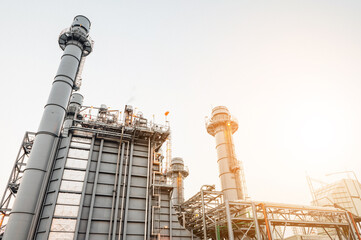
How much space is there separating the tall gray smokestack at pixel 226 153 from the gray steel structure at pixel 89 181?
33.6 ft

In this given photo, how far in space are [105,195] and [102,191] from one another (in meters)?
0.44

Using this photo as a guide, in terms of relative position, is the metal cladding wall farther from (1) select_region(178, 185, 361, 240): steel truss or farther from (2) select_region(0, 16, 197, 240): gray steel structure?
(1) select_region(178, 185, 361, 240): steel truss

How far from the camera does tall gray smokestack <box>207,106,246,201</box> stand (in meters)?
28.8

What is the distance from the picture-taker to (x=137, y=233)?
18.7 metres

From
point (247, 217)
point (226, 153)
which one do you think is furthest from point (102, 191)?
point (226, 153)

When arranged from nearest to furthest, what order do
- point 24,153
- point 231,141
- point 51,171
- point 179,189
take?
point 51,171, point 24,153, point 231,141, point 179,189

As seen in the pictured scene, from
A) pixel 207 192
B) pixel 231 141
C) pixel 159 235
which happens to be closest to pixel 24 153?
pixel 159 235

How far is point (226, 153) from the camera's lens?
3067cm

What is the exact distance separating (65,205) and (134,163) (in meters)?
6.48

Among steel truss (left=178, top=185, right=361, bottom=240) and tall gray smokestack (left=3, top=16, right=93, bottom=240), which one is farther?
steel truss (left=178, top=185, right=361, bottom=240)

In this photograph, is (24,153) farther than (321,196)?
No

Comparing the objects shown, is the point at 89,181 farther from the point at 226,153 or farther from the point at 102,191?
the point at 226,153

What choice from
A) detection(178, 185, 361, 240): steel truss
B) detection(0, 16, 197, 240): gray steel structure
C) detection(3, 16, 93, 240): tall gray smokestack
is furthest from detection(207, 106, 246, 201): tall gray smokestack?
detection(3, 16, 93, 240): tall gray smokestack

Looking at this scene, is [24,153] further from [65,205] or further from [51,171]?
[65,205]
